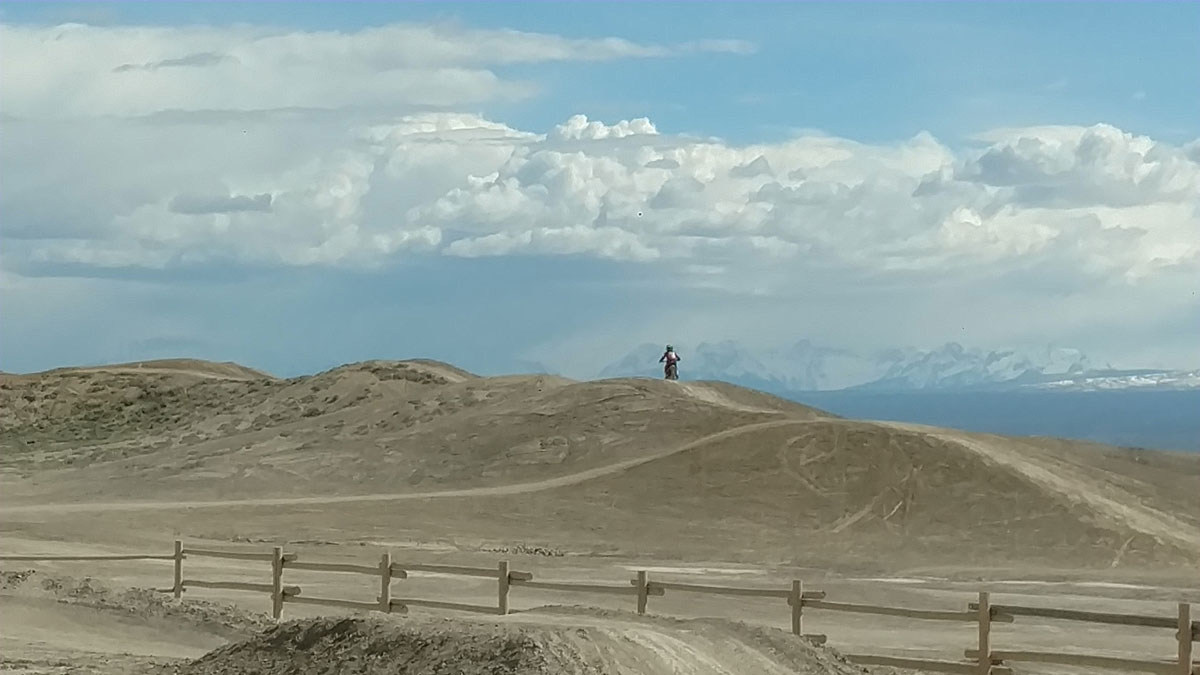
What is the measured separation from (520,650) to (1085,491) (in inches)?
1230

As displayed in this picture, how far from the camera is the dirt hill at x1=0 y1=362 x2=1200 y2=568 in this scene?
4031cm

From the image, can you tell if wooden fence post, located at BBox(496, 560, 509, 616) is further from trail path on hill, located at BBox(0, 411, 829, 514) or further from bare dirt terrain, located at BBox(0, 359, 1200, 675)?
trail path on hill, located at BBox(0, 411, 829, 514)

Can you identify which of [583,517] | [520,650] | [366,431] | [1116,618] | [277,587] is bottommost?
[277,587]

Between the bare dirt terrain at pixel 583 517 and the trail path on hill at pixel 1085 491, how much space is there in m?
0.15

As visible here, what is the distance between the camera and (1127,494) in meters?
44.4

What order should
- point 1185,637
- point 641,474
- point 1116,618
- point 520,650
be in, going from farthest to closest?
point 641,474, point 1116,618, point 1185,637, point 520,650

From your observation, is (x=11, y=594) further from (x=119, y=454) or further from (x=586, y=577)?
(x=119, y=454)

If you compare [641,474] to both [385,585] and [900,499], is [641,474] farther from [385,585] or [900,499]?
[385,585]

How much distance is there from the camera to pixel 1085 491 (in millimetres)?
43500

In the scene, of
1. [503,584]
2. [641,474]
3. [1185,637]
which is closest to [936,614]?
[1185,637]

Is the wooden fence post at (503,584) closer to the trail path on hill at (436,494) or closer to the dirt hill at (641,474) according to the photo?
the dirt hill at (641,474)

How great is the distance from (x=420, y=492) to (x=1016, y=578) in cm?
1925

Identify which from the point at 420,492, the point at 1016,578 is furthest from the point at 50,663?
the point at 420,492

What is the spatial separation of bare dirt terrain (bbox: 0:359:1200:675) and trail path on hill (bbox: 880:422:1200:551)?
0.15 m
